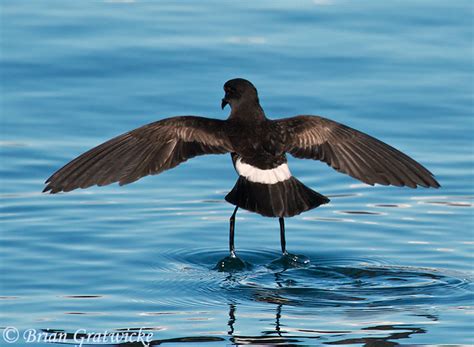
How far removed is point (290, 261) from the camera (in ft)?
31.7

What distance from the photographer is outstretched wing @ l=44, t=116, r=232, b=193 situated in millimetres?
9320

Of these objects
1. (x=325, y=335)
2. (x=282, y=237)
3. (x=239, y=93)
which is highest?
(x=239, y=93)

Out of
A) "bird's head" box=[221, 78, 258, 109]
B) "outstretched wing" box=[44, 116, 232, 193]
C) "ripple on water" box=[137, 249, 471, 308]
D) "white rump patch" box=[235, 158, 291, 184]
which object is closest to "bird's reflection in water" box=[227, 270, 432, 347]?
"ripple on water" box=[137, 249, 471, 308]

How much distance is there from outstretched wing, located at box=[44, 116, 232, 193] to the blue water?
2.17ft

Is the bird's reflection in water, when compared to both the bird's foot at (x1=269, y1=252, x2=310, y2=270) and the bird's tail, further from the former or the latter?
the bird's foot at (x1=269, y1=252, x2=310, y2=270)

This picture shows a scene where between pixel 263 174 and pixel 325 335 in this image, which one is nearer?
pixel 325 335

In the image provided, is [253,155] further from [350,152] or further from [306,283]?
[306,283]

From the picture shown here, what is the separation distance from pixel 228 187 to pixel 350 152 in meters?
1.90

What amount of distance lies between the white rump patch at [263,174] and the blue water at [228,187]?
0.64 m

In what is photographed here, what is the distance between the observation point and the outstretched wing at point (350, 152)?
9.72 m

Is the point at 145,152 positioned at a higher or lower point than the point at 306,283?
higher

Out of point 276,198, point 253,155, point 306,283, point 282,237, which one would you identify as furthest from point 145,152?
point 306,283

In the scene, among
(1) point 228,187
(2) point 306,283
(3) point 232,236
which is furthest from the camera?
(1) point 228,187

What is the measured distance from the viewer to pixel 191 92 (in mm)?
13883
